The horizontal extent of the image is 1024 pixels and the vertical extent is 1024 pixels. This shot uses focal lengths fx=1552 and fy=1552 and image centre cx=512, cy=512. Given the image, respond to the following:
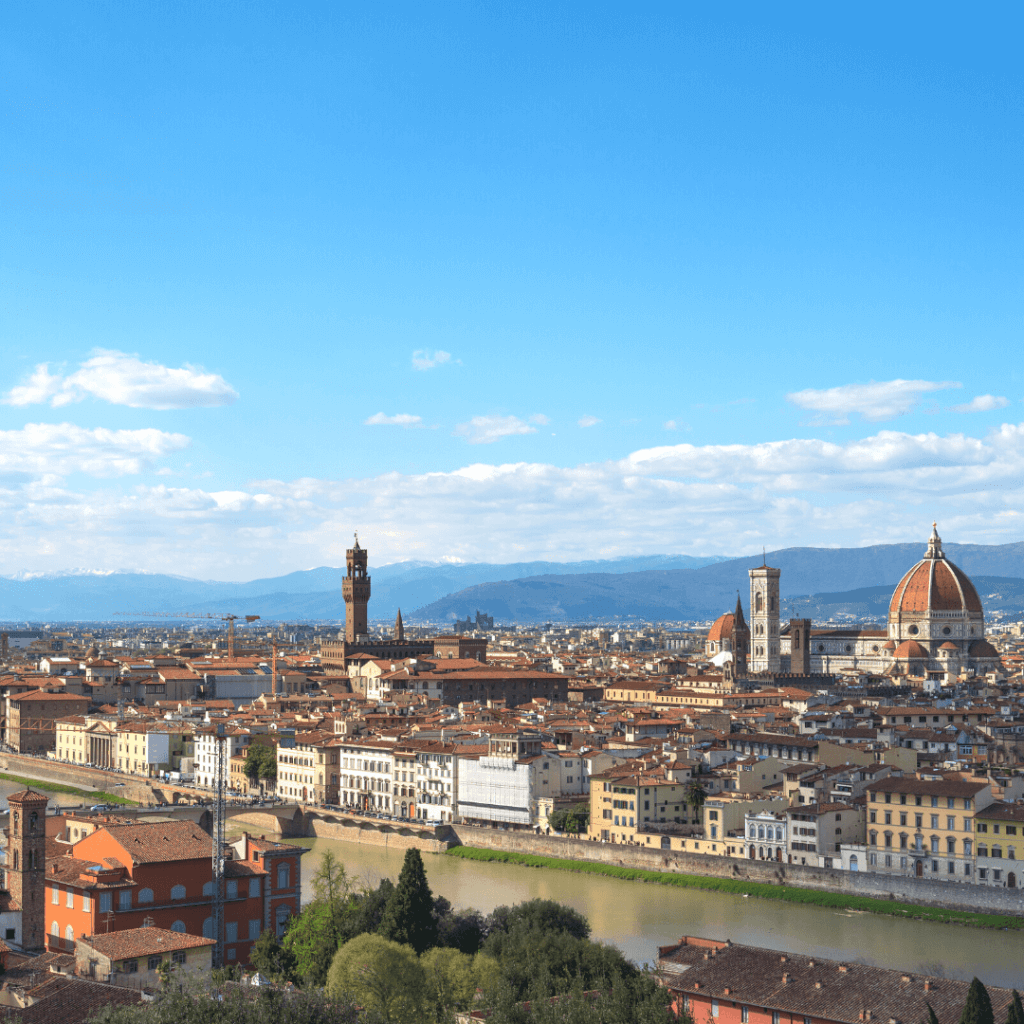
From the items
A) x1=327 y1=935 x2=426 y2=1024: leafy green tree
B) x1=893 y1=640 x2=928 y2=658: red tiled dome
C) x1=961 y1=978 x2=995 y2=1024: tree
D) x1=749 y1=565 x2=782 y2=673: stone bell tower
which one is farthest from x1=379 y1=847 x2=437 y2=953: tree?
x1=749 y1=565 x2=782 y2=673: stone bell tower

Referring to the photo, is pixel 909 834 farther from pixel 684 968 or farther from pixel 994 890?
pixel 684 968

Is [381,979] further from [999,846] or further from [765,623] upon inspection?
[765,623]

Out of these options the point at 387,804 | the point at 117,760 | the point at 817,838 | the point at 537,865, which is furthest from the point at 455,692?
the point at 817,838

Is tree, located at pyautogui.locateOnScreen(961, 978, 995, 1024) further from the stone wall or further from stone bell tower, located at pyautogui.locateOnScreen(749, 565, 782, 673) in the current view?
stone bell tower, located at pyautogui.locateOnScreen(749, 565, 782, 673)

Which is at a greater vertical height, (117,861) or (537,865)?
(117,861)

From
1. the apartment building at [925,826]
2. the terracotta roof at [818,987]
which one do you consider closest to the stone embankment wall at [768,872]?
the apartment building at [925,826]

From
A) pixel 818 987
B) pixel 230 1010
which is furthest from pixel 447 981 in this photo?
pixel 230 1010
